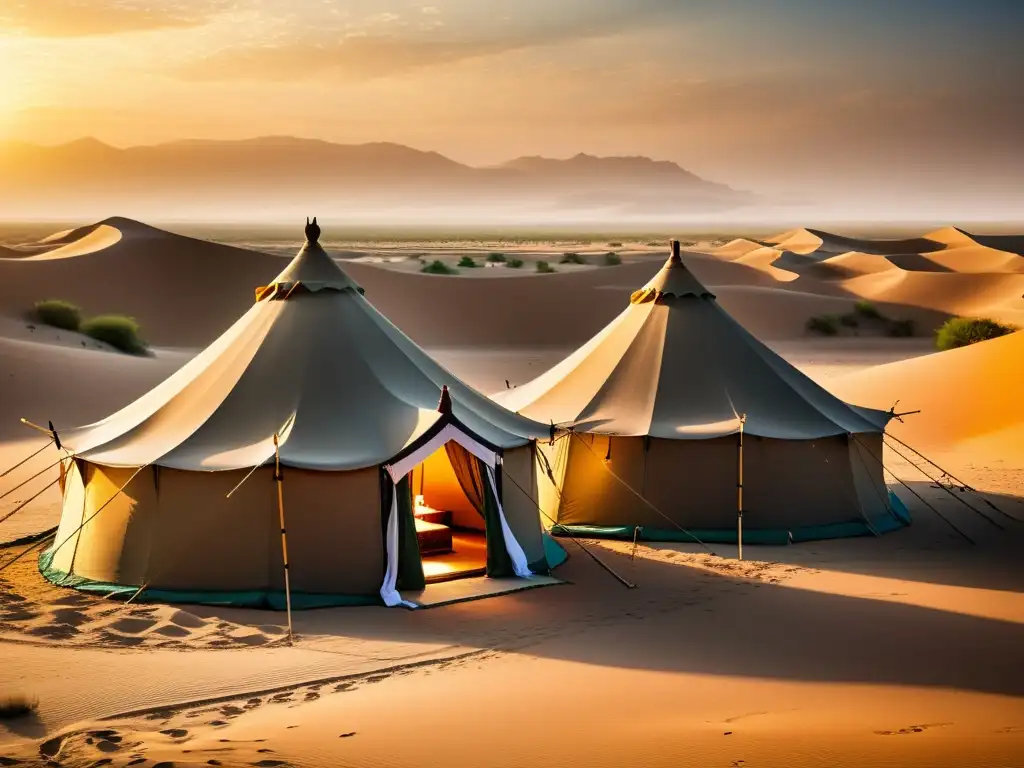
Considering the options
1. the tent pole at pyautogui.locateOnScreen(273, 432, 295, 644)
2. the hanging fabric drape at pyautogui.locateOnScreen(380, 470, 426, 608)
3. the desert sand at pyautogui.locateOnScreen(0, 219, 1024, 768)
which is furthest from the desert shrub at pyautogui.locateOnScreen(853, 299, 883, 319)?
the tent pole at pyautogui.locateOnScreen(273, 432, 295, 644)

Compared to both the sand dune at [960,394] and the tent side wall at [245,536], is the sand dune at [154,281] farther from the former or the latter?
the tent side wall at [245,536]

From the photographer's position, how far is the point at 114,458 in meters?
13.0

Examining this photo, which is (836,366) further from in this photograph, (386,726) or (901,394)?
(386,726)

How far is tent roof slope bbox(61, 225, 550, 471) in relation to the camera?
42.3 ft

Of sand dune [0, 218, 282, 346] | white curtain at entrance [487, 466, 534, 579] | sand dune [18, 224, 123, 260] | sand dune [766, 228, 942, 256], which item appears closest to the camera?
white curtain at entrance [487, 466, 534, 579]

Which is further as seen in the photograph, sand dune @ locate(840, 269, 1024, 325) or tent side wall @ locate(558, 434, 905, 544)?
sand dune @ locate(840, 269, 1024, 325)

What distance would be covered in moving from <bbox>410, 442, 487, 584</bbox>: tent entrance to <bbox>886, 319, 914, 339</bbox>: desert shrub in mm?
40908

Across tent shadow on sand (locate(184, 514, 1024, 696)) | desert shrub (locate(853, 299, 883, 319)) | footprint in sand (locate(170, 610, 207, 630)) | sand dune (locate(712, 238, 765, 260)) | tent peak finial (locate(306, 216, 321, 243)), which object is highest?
A: sand dune (locate(712, 238, 765, 260))

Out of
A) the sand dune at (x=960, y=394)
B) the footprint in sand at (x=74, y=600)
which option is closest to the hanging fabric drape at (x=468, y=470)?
the footprint in sand at (x=74, y=600)

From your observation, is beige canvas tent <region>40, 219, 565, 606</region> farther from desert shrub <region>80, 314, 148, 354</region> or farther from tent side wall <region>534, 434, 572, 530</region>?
desert shrub <region>80, 314, 148, 354</region>

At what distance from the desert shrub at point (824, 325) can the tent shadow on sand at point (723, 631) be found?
40.7 meters

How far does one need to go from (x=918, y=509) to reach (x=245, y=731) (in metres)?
12.1

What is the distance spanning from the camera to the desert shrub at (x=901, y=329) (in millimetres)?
54500

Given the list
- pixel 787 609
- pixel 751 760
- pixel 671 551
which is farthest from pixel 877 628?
pixel 751 760
